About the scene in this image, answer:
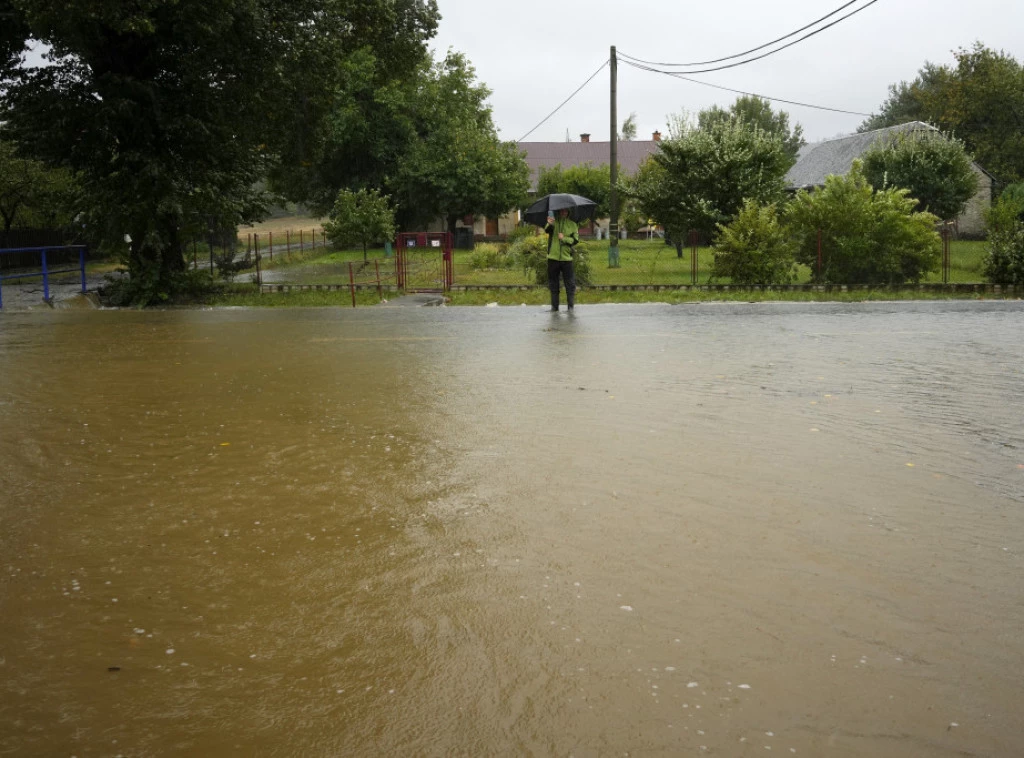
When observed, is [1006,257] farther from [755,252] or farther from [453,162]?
[453,162]

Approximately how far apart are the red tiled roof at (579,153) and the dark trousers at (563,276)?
68.3m

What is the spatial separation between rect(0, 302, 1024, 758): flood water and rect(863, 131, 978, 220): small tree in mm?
30870

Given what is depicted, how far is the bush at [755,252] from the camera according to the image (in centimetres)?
2280

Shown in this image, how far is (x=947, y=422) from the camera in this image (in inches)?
325

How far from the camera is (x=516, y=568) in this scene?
4980 millimetres

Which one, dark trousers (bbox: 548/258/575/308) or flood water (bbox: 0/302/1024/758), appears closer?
flood water (bbox: 0/302/1024/758)

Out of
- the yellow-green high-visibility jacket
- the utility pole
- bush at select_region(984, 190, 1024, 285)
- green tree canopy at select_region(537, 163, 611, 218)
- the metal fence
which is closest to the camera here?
the yellow-green high-visibility jacket

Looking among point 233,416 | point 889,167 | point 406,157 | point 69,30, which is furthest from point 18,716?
point 406,157

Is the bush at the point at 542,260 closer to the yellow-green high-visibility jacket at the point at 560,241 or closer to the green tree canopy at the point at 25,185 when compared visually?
the yellow-green high-visibility jacket at the point at 560,241

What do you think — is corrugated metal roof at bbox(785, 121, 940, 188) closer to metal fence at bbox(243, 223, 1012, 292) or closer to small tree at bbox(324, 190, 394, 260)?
metal fence at bbox(243, 223, 1012, 292)

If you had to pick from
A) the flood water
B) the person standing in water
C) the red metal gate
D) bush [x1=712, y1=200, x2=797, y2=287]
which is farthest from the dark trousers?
the flood water

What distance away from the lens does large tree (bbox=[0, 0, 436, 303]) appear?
20.8 metres

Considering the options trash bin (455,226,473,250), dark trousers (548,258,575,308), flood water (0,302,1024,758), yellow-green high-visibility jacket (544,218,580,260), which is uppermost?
trash bin (455,226,473,250)

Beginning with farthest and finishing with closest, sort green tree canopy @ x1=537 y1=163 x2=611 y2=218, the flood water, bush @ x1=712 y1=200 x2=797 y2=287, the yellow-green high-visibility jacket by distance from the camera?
green tree canopy @ x1=537 y1=163 x2=611 y2=218, bush @ x1=712 y1=200 x2=797 y2=287, the yellow-green high-visibility jacket, the flood water
